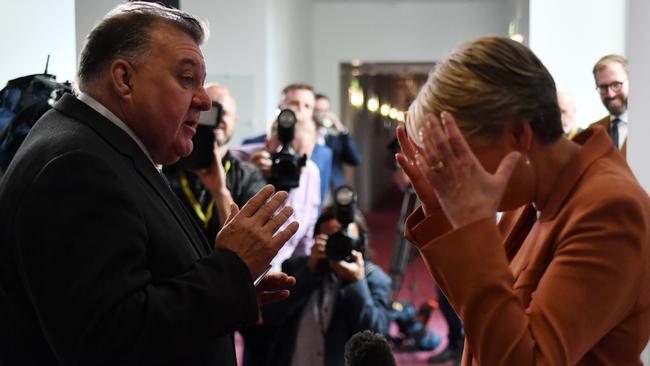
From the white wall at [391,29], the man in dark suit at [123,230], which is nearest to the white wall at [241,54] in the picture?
the white wall at [391,29]

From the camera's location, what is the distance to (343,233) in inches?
125

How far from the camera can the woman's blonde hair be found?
4.02 ft

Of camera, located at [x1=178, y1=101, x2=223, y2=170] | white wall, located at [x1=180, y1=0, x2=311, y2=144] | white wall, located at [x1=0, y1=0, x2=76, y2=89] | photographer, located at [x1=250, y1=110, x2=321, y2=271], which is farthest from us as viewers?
white wall, located at [x1=180, y1=0, x2=311, y2=144]

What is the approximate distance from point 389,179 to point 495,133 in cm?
1835

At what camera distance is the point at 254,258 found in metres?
1.45

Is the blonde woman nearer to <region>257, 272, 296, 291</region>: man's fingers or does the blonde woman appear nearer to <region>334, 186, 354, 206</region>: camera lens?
<region>257, 272, 296, 291</region>: man's fingers

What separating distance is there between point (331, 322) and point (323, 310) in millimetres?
55

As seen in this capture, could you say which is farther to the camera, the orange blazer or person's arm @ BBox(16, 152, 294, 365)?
person's arm @ BBox(16, 152, 294, 365)

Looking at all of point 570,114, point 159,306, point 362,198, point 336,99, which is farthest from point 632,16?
point 362,198

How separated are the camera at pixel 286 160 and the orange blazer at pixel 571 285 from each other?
7.27ft

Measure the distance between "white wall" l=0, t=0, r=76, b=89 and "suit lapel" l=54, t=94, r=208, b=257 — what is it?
1.02 meters

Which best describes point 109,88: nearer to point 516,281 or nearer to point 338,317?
point 516,281

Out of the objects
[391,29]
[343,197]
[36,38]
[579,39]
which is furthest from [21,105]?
[391,29]

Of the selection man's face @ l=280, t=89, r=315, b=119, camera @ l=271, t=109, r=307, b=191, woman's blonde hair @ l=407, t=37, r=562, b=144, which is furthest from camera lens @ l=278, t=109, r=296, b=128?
woman's blonde hair @ l=407, t=37, r=562, b=144
